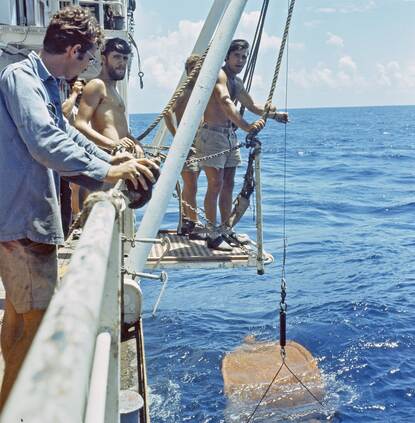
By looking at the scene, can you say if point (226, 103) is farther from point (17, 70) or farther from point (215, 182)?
point (17, 70)

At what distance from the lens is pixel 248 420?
588 cm

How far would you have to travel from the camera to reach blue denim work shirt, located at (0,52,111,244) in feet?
7.84

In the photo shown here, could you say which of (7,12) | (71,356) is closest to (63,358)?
(71,356)

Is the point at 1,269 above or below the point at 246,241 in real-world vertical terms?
above

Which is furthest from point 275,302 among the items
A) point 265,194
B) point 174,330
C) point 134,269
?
point 265,194

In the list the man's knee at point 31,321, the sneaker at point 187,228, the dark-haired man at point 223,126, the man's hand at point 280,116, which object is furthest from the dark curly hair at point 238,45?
the man's knee at point 31,321

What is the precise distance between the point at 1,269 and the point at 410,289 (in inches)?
354

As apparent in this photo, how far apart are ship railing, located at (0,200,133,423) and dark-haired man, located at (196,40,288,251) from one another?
484 centimetres

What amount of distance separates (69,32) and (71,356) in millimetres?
2043

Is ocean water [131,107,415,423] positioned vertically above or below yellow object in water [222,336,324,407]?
below

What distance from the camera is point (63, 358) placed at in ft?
2.55

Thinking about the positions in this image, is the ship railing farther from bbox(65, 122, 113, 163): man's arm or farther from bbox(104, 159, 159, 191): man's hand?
bbox(65, 122, 113, 163): man's arm

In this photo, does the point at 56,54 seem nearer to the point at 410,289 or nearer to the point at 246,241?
the point at 246,241

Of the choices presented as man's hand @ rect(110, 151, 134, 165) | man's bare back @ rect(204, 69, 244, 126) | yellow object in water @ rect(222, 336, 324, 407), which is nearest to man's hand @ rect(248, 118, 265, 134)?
man's bare back @ rect(204, 69, 244, 126)
